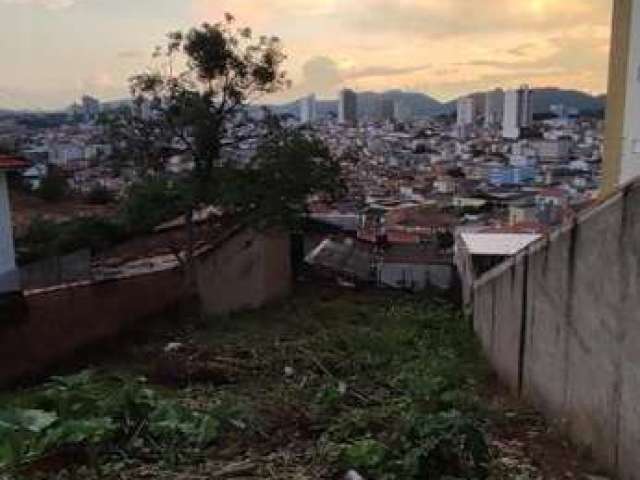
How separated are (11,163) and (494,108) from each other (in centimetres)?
9868

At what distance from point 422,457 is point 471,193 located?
163 feet

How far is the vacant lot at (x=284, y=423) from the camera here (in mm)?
4785

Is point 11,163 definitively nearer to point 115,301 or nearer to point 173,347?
point 115,301

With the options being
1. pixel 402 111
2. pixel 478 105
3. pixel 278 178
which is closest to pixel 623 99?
pixel 278 178

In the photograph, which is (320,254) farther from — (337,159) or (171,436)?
(171,436)

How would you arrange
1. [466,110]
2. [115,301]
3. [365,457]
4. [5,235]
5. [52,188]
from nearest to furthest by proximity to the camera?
[365,457], [115,301], [5,235], [52,188], [466,110]

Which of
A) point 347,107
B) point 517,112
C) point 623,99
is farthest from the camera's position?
point 347,107

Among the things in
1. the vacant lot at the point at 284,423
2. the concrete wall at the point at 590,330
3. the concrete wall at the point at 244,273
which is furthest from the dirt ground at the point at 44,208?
the concrete wall at the point at 590,330

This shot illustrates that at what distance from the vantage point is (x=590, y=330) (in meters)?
6.04

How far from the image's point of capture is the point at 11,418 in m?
4.79

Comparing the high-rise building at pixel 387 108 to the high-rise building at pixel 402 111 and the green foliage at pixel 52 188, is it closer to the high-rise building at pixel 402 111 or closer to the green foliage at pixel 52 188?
the high-rise building at pixel 402 111

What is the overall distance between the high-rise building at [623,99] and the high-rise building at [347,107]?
79.3 m

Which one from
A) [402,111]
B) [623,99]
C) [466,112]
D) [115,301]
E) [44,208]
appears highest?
[623,99]

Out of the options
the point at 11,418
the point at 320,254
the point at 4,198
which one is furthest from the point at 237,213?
the point at 11,418
